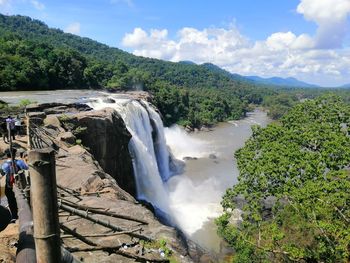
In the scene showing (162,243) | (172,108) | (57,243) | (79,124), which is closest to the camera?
(57,243)

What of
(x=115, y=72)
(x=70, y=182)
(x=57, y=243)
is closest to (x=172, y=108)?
(x=115, y=72)

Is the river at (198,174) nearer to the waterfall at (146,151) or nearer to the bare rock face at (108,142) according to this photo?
the waterfall at (146,151)

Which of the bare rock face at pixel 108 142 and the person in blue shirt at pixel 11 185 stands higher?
the person in blue shirt at pixel 11 185

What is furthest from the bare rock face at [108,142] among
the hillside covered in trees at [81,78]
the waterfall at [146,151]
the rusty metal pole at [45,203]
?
the hillside covered in trees at [81,78]

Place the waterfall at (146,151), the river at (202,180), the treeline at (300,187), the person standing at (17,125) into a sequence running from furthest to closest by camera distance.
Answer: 1. the waterfall at (146,151)
2. the river at (202,180)
3. the person standing at (17,125)
4. the treeline at (300,187)

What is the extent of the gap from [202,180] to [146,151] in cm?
1135

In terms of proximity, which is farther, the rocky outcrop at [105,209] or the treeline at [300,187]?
the treeline at [300,187]

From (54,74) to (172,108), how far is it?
936 inches

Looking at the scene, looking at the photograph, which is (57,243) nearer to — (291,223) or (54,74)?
(291,223)

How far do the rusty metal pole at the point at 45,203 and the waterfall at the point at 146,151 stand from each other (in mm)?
24441

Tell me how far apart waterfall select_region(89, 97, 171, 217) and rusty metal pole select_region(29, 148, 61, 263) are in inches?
962

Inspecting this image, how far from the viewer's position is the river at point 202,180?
27953 millimetres

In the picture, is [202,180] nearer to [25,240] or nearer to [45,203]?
[25,240]

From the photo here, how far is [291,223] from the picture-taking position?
20203 mm
